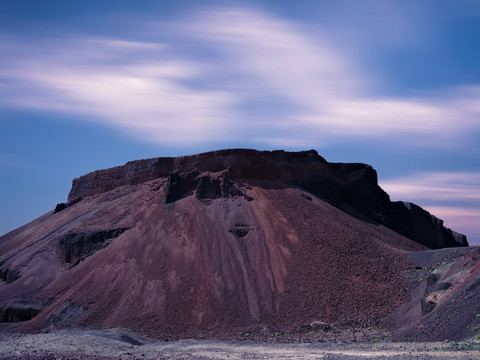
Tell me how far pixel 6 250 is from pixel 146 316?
26628 millimetres

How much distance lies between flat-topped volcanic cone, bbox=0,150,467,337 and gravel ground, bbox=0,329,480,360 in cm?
611

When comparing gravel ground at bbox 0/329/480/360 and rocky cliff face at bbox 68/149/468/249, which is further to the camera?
rocky cliff face at bbox 68/149/468/249

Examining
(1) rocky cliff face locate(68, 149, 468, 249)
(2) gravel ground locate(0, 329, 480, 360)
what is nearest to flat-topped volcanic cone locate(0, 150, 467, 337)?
(1) rocky cliff face locate(68, 149, 468, 249)

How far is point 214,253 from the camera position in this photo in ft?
138

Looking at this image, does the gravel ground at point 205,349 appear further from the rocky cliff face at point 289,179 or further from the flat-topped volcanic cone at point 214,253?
the rocky cliff face at point 289,179

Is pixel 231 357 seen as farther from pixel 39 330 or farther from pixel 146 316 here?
pixel 39 330

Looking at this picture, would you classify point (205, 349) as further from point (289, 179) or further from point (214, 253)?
point (289, 179)

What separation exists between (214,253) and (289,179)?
1303 centimetres

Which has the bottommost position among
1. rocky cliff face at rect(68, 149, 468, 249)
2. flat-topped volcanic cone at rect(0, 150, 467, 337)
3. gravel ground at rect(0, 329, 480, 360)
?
gravel ground at rect(0, 329, 480, 360)

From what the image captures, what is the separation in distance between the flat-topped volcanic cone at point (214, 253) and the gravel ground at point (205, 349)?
6107 millimetres

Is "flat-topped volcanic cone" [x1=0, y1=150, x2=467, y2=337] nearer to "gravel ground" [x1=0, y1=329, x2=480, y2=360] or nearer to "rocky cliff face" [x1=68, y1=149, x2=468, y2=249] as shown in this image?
"rocky cliff face" [x1=68, y1=149, x2=468, y2=249]

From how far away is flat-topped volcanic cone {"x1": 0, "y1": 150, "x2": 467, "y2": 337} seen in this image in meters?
37.1

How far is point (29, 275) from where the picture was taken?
4628 cm

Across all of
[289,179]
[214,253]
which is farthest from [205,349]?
[289,179]
